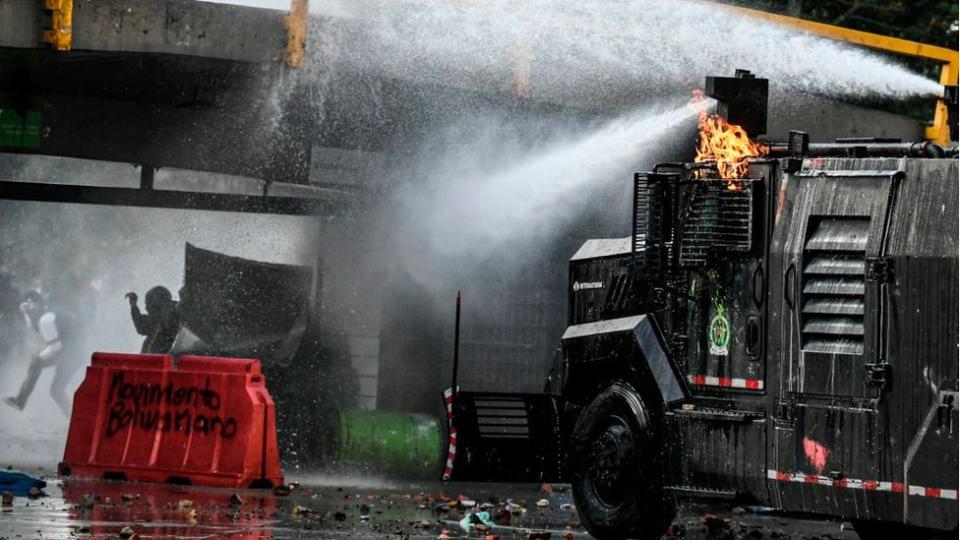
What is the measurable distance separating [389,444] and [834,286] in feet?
30.2

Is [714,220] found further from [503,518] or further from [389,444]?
[389,444]

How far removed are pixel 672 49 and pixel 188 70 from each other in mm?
4859

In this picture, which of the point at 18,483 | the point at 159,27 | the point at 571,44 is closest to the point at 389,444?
the point at 571,44

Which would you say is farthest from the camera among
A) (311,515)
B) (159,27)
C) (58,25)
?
(159,27)

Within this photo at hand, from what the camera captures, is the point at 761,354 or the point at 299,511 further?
the point at 299,511

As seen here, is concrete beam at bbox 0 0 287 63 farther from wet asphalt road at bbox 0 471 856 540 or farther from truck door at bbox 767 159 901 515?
truck door at bbox 767 159 901 515

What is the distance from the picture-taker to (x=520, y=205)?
2212cm

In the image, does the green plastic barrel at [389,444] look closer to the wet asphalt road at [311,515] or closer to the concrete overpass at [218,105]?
the wet asphalt road at [311,515]

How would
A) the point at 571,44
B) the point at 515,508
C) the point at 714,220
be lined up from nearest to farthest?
the point at 714,220, the point at 515,508, the point at 571,44

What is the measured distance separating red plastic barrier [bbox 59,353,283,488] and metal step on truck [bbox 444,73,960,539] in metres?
3.38

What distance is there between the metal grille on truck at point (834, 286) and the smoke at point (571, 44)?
831 centimetres

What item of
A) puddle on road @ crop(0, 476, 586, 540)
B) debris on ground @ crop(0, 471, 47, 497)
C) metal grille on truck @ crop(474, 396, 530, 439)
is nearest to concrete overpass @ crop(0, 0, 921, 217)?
debris on ground @ crop(0, 471, 47, 497)

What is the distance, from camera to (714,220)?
1201 cm

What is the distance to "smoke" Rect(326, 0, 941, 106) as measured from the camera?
19594 mm
